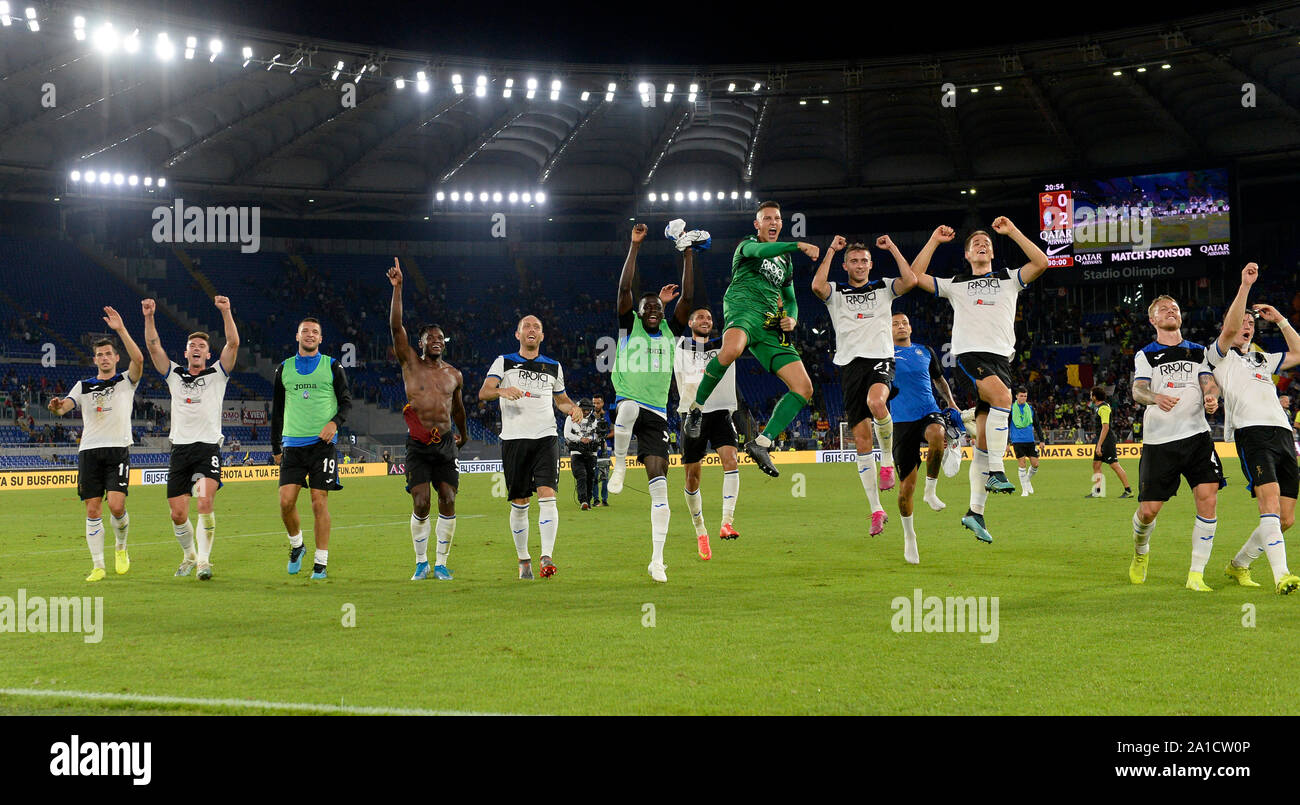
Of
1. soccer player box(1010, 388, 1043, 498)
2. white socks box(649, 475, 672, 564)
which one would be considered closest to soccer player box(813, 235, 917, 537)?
white socks box(649, 475, 672, 564)

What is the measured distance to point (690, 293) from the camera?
1212 cm

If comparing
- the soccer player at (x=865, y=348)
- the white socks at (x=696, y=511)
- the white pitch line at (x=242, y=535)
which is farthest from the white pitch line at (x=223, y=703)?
the white pitch line at (x=242, y=535)

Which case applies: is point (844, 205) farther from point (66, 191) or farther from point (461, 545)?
point (461, 545)

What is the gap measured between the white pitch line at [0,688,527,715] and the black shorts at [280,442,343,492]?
540 centimetres

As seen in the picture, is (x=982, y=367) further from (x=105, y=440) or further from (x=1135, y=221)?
(x=1135, y=221)

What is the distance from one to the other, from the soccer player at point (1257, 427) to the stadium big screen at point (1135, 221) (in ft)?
126

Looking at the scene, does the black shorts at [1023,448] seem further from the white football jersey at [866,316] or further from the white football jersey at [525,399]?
the white football jersey at [525,399]

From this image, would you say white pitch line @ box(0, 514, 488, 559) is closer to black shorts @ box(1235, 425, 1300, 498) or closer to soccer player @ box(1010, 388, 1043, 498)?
soccer player @ box(1010, 388, 1043, 498)

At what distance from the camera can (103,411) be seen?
40.0 ft

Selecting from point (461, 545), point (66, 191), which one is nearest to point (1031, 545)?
point (461, 545)

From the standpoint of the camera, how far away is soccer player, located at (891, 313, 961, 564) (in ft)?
39.5

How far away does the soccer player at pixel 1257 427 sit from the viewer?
31.4ft

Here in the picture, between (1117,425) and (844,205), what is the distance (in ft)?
65.6

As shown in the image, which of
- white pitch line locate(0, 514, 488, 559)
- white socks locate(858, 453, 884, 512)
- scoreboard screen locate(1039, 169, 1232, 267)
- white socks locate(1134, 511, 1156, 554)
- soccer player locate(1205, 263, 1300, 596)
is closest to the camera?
soccer player locate(1205, 263, 1300, 596)
